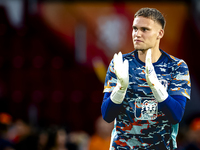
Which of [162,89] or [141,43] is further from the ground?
[141,43]

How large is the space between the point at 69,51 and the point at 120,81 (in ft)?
18.2

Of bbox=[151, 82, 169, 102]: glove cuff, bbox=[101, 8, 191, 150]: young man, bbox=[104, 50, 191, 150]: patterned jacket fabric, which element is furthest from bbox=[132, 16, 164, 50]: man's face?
bbox=[151, 82, 169, 102]: glove cuff

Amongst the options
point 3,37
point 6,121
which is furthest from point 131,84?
point 3,37

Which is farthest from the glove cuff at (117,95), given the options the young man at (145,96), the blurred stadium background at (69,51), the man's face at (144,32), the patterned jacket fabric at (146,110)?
the blurred stadium background at (69,51)

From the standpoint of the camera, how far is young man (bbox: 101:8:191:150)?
7.19ft

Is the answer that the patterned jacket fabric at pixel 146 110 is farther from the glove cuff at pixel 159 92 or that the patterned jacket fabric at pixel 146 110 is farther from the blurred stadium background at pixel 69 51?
the blurred stadium background at pixel 69 51

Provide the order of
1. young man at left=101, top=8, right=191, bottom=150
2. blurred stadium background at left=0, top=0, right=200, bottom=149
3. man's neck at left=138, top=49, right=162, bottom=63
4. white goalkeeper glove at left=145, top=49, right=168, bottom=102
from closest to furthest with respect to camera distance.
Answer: white goalkeeper glove at left=145, top=49, right=168, bottom=102, young man at left=101, top=8, right=191, bottom=150, man's neck at left=138, top=49, right=162, bottom=63, blurred stadium background at left=0, top=0, right=200, bottom=149

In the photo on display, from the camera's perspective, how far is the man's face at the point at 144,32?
2225 millimetres

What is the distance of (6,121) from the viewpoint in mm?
5164

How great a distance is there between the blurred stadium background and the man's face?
4180 mm

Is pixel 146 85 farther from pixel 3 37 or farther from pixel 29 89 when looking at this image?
pixel 3 37

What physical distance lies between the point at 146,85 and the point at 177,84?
0.59 feet

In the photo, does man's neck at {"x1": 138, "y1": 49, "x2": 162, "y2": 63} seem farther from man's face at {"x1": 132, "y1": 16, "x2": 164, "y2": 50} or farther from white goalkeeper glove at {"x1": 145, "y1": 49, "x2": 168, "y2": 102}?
white goalkeeper glove at {"x1": 145, "y1": 49, "x2": 168, "y2": 102}

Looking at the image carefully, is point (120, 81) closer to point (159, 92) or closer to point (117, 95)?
point (117, 95)
